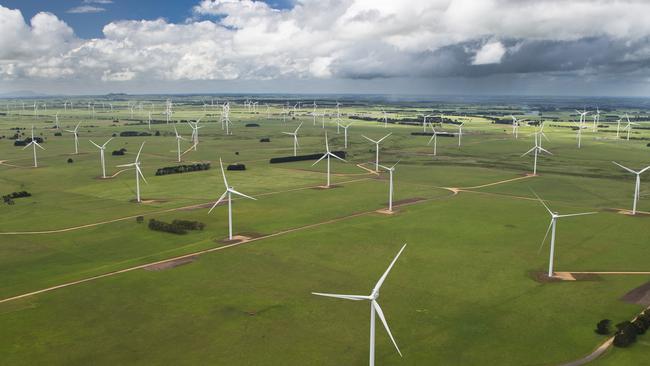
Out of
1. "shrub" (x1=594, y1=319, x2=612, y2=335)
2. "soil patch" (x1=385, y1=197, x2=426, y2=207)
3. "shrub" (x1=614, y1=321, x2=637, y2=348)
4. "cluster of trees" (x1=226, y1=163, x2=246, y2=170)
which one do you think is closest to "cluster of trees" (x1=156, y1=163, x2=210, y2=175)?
"cluster of trees" (x1=226, y1=163, x2=246, y2=170)

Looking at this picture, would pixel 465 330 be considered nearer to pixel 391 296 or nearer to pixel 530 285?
pixel 391 296

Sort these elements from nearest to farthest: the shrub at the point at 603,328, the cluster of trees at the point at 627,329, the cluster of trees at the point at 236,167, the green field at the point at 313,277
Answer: the cluster of trees at the point at 627,329 < the green field at the point at 313,277 < the shrub at the point at 603,328 < the cluster of trees at the point at 236,167

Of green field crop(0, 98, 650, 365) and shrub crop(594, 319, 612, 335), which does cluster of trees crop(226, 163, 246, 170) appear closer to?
green field crop(0, 98, 650, 365)

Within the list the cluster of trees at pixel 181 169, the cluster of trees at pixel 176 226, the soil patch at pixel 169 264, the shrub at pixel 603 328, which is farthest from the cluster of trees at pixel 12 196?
the shrub at pixel 603 328

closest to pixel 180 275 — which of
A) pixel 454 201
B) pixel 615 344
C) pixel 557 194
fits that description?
pixel 615 344

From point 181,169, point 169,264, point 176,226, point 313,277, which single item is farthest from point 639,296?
point 181,169

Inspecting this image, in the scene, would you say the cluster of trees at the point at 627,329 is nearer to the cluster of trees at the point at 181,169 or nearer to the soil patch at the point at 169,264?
the soil patch at the point at 169,264

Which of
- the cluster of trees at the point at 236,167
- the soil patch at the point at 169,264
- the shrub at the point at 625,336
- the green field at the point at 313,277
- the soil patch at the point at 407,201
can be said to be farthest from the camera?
the cluster of trees at the point at 236,167
